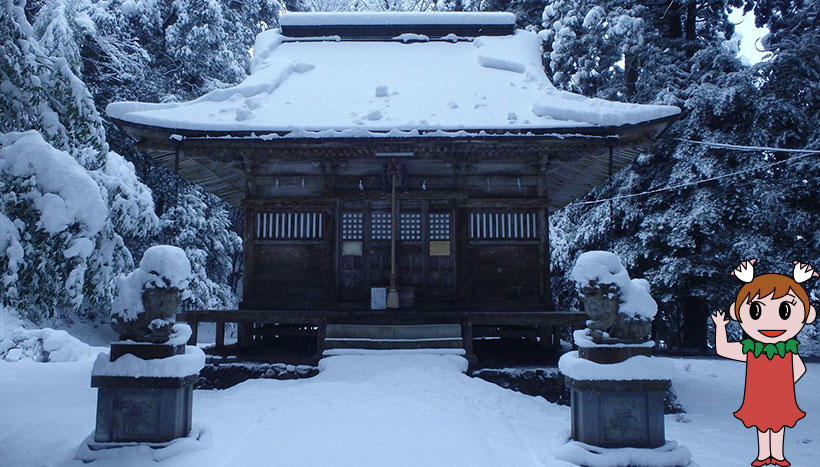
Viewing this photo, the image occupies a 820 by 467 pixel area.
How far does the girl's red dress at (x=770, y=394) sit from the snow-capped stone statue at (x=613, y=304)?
3.10 ft

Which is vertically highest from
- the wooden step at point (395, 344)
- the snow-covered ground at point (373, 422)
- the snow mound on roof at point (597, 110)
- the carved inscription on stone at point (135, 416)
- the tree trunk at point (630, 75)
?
the tree trunk at point (630, 75)

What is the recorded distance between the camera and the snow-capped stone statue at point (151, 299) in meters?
4.62

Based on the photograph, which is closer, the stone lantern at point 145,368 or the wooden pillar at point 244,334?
the stone lantern at point 145,368

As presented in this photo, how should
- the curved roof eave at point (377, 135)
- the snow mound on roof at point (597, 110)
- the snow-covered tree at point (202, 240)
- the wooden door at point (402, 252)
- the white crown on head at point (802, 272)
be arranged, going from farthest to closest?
1. the snow-covered tree at point (202, 240)
2. the wooden door at point (402, 252)
3. the curved roof eave at point (377, 135)
4. the snow mound on roof at point (597, 110)
5. the white crown on head at point (802, 272)

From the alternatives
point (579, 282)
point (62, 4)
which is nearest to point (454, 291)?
point (579, 282)

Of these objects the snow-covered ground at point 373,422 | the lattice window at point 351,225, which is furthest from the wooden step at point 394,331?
the lattice window at point 351,225

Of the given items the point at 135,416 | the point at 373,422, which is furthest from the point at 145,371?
the point at 373,422

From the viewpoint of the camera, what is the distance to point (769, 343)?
365 centimetres

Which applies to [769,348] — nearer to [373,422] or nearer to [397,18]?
[373,422]

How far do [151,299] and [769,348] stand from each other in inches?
197

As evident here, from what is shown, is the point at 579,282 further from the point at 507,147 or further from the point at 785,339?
the point at 507,147

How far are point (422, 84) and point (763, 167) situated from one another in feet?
25.2

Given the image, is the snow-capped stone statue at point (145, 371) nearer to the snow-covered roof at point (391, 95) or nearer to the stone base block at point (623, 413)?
the stone base block at point (623, 413)

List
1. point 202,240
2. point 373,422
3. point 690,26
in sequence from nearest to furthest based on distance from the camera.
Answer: point 373,422 → point 690,26 → point 202,240
